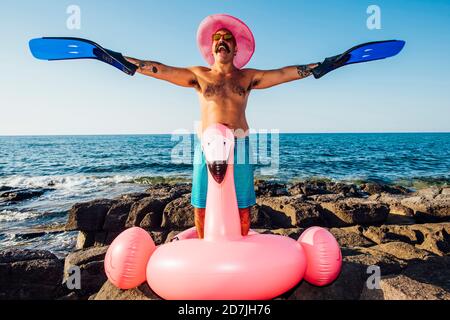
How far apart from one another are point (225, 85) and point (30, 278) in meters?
3.48

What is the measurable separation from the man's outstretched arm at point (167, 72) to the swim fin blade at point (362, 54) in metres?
1.31

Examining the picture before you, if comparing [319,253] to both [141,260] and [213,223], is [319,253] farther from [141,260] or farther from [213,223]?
[141,260]

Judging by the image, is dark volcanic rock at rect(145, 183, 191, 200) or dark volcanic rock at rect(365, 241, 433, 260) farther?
dark volcanic rock at rect(145, 183, 191, 200)

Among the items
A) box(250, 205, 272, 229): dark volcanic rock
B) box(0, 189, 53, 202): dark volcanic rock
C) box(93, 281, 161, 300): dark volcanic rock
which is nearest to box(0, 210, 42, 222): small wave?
box(0, 189, 53, 202): dark volcanic rock

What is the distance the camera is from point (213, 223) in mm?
2705

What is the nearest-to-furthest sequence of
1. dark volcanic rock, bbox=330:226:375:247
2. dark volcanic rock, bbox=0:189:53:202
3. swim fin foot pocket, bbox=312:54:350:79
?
swim fin foot pocket, bbox=312:54:350:79, dark volcanic rock, bbox=330:226:375:247, dark volcanic rock, bbox=0:189:53:202

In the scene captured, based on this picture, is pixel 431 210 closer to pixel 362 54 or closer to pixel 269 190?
pixel 269 190

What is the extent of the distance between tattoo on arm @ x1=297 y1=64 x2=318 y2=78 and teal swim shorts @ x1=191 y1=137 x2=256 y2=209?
92cm

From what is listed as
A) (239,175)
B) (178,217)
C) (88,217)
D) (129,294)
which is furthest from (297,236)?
(88,217)

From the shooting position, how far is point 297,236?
4941 millimetres

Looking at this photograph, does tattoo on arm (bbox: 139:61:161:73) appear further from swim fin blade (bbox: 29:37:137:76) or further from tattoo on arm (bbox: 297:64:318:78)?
tattoo on arm (bbox: 297:64:318:78)

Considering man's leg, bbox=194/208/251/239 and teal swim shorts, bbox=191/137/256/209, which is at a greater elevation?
teal swim shorts, bbox=191/137/256/209

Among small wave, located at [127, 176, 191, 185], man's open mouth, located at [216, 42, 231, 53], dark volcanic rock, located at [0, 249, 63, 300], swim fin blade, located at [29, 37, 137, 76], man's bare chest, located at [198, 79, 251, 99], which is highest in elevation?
man's open mouth, located at [216, 42, 231, 53]

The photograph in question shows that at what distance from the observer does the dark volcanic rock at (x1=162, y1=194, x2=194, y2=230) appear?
232 inches
